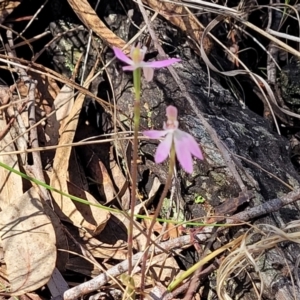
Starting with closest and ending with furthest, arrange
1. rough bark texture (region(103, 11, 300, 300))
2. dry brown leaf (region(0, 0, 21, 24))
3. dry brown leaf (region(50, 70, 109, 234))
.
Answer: rough bark texture (region(103, 11, 300, 300)) < dry brown leaf (region(50, 70, 109, 234)) < dry brown leaf (region(0, 0, 21, 24))

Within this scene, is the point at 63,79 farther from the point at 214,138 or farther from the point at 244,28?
the point at 244,28

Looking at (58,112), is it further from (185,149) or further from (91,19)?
(185,149)

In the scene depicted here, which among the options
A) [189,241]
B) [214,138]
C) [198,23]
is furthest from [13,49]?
[189,241]

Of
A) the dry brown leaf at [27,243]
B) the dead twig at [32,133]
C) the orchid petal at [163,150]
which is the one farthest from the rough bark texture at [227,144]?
the orchid petal at [163,150]

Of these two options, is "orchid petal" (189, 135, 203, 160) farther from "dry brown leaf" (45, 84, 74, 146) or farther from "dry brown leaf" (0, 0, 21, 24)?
"dry brown leaf" (0, 0, 21, 24)

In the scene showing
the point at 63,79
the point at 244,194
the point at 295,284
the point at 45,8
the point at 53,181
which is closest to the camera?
the point at 295,284

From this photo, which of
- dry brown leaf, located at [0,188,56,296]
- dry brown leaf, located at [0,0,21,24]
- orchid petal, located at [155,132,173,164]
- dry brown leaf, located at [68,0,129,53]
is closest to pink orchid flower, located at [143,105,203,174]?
orchid petal, located at [155,132,173,164]
